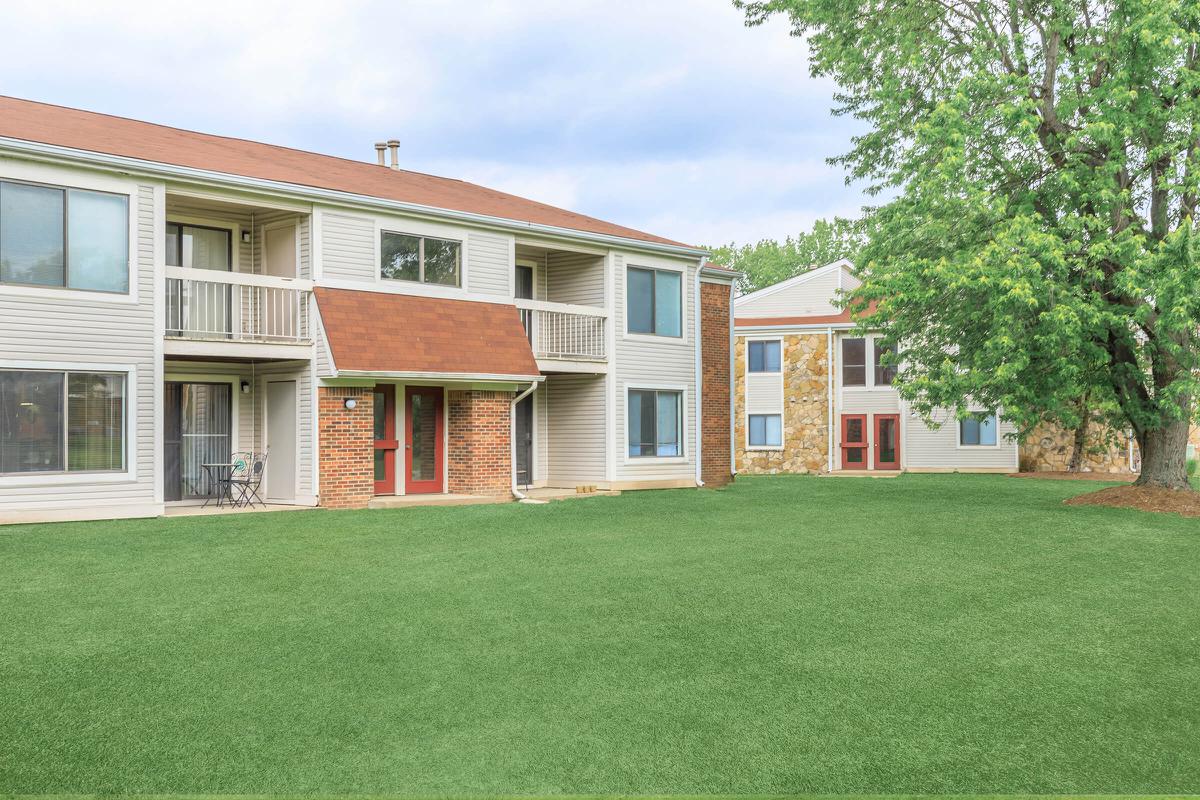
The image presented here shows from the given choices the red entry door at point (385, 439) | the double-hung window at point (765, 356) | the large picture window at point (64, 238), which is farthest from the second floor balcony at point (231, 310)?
the double-hung window at point (765, 356)

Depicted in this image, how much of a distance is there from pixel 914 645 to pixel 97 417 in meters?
11.8

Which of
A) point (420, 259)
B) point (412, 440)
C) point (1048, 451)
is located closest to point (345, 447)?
point (412, 440)

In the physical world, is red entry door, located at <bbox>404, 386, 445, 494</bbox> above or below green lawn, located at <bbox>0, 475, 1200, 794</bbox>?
above

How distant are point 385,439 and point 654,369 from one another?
20.9 feet

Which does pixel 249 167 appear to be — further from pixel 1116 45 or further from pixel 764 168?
pixel 764 168

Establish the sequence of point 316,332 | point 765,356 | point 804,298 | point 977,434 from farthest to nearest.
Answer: point 804,298 → point 765,356 → point 977,434 → point 316,332

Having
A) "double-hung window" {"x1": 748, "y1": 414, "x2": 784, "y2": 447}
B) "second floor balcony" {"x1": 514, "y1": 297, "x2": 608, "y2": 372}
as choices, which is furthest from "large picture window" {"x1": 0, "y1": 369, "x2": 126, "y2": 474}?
"double-hung window" {"x1": 748, "y1": 414, "x2": 784, "y2": 447}

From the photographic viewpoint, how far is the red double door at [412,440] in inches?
707

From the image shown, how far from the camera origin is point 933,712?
589cm

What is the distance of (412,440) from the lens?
60.4ft

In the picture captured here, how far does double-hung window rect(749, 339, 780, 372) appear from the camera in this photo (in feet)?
107

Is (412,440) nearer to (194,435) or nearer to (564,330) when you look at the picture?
(194,435)

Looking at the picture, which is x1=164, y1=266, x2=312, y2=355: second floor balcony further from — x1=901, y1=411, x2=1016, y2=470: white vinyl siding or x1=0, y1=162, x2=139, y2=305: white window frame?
x1=901, y1=411, x2=1016, y2=470: white vinyl siding

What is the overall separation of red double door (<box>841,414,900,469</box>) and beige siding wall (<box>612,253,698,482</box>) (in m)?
11.4
